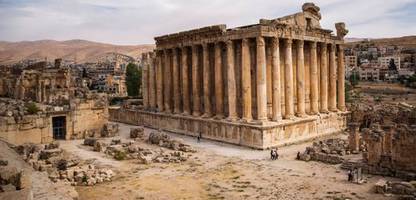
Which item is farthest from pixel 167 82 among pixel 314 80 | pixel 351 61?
pixel 351 61

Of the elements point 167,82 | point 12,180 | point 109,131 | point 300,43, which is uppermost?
point 300,43

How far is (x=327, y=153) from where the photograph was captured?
73.8ft

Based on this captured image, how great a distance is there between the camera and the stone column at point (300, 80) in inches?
1163

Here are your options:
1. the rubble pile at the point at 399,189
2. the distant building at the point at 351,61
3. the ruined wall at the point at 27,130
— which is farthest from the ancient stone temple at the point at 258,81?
the distant building at the point at 351,61

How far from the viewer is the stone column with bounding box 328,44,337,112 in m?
33.1

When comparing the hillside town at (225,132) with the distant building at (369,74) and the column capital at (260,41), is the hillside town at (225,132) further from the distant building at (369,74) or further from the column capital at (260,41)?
the distant building at (369,74)

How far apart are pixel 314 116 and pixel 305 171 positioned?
1111 cm

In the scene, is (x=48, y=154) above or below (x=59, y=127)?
below

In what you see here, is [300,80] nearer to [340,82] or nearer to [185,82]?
[340,82]

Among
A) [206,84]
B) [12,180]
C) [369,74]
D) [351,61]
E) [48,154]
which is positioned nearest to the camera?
[12,180]

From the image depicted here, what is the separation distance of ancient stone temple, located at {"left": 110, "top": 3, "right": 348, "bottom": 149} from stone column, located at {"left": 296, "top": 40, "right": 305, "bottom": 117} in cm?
8

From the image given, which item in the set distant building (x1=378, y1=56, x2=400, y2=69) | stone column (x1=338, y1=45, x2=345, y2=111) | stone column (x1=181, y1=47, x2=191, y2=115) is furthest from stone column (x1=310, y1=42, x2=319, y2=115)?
distant building (x1=378, y1=56, x2=400, y2=69)

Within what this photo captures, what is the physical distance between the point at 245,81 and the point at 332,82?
31.9ft

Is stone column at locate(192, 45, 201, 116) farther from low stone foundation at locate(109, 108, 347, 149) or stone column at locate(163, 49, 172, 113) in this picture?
stone column at locate(163, 49, 172, 113)
